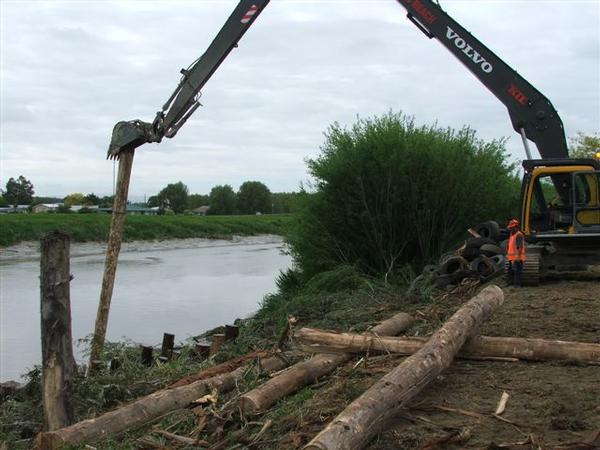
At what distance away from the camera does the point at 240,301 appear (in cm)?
2242

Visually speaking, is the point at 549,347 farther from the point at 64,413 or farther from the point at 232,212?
the point at 232,212

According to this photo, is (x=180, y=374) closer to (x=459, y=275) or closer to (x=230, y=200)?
(x=459, y=275)

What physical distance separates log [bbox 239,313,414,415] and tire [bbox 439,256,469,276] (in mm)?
6753

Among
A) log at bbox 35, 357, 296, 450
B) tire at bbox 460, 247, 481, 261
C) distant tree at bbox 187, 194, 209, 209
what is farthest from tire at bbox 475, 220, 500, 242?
distant tree at bbox 187, 194, 209, 209

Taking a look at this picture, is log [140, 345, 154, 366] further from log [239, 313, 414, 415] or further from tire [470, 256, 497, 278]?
tire [470, 256, 497, 278]

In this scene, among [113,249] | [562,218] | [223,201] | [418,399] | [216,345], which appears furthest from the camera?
[223,201]

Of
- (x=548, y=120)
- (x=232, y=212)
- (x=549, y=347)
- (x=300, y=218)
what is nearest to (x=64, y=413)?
(x=549, y=347)

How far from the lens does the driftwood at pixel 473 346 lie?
22.1 ft

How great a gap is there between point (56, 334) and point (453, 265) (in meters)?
8.29

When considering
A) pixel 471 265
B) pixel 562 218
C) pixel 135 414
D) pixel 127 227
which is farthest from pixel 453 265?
pixel 127 227

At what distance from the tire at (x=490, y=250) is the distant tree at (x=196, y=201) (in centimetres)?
11323

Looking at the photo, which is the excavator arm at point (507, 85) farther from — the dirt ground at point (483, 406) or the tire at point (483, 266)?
the dirt ground at point (483, 406)

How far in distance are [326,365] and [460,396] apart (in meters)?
1.44

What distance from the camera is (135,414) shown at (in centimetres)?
635
